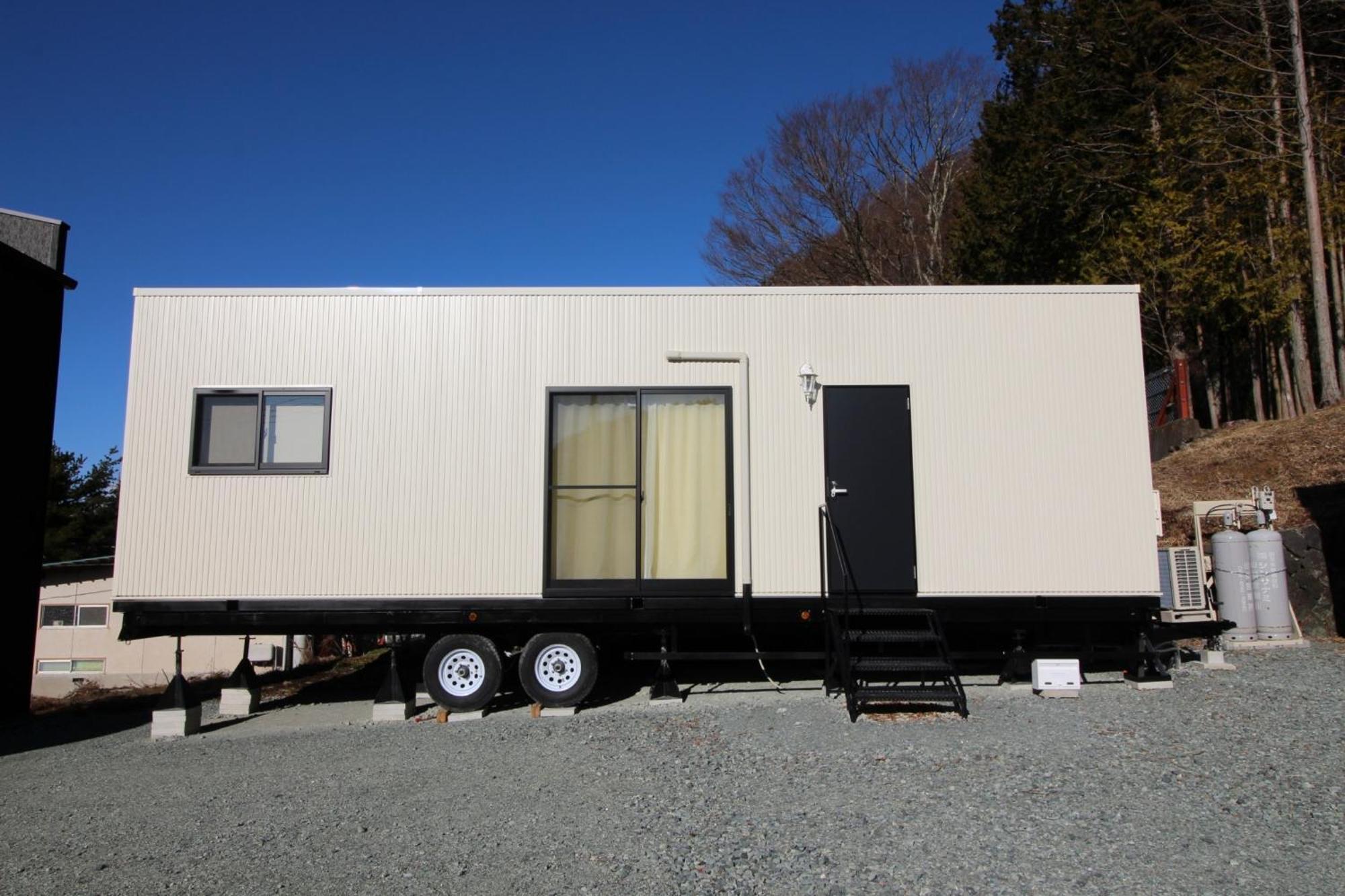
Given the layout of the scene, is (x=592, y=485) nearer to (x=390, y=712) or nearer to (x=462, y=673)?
(x=462, y=673)

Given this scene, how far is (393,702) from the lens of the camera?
6281 millimetres

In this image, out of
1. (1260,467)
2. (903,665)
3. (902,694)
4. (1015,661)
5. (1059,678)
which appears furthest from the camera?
(1260,467)

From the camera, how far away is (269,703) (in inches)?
288

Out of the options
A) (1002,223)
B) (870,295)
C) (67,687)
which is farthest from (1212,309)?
(67,687)

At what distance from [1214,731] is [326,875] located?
465cm

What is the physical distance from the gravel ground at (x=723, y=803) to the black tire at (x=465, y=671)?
0.92 feet

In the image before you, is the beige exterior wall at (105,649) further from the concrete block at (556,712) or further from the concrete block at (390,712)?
the concrete block at (556,712)

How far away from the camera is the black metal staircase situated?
219 inches

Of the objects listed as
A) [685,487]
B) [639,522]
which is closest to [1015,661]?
[685,487]

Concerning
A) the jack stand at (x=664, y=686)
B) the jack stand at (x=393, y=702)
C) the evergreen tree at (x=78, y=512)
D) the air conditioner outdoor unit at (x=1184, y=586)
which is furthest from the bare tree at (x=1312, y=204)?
the evergreen tree at (x=78, y=512)

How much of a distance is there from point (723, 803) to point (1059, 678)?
324 centimetres

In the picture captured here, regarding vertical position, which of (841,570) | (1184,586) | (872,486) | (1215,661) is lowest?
(1215,661)

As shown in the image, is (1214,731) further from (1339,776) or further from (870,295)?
(870,295)

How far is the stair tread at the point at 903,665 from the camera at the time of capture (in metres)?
5.65
